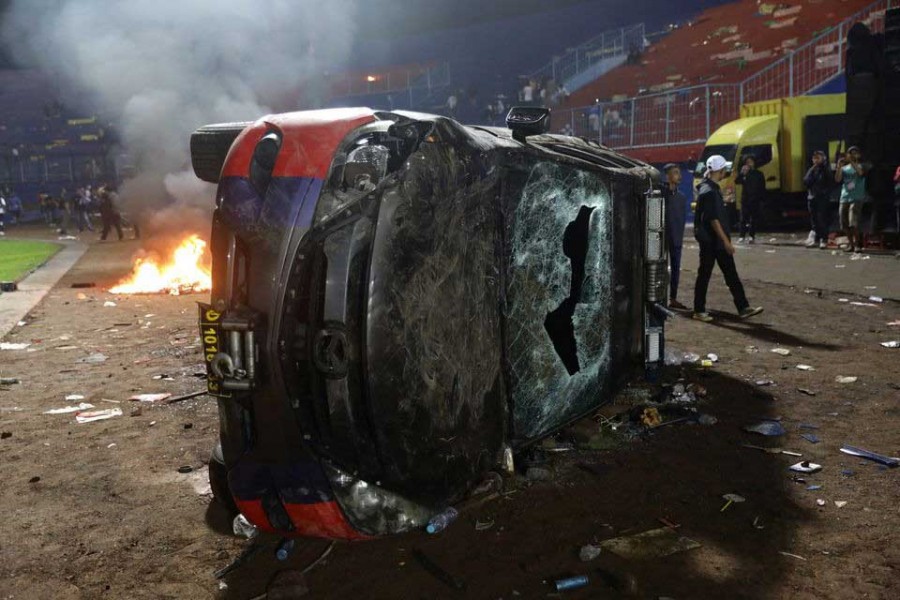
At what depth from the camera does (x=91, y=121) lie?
39562mm

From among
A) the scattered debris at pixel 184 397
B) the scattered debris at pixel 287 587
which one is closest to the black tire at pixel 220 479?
the scattered debris at pixel 287 587

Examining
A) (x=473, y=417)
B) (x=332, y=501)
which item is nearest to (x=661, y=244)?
(x=473, y=417)

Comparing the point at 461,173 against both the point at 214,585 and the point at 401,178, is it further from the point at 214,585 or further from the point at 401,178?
the point at 214,585

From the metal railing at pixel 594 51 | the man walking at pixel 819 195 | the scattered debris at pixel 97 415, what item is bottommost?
the scattered debris at pixel 97 415

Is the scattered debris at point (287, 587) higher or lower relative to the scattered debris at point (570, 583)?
→ higher

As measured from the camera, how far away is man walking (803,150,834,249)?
14.5m

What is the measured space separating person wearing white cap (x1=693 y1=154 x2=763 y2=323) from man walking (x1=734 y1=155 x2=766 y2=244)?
8874 mm

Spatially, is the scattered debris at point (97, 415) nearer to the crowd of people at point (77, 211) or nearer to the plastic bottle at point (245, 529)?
the plastic bottle at point (245, 529)

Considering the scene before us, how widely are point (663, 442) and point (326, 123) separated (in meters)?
2.69

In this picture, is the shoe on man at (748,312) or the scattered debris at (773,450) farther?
the shoe on man at (748,312)

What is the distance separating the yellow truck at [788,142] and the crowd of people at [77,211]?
17.4 meters

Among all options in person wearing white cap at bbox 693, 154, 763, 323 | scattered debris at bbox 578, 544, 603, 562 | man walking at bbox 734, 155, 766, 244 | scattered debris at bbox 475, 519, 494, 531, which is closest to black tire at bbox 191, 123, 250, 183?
scattered debris at bbox 475, 519, 494, 531

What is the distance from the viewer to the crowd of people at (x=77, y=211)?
23.1m

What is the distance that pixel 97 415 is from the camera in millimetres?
5105
